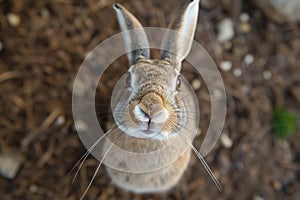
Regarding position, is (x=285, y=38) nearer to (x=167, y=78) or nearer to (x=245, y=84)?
(x=245, y=84)

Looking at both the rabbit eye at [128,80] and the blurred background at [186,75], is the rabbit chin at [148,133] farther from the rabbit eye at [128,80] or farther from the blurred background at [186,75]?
the blurred background at [186,75]

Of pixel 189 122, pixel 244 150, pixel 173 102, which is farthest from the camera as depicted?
pixel 244 150

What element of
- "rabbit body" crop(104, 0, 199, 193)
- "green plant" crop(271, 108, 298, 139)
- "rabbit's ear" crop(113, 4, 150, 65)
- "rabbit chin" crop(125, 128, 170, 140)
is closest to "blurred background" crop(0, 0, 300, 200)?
"green plant" crop(271, 108, 298, 139)

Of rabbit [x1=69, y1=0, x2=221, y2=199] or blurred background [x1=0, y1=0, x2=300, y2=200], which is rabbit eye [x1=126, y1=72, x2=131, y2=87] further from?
blurred background [x1=0, y1=0, x2=300, y2=200]

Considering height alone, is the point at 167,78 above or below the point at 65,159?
above

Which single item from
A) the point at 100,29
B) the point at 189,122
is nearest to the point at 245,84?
the point at 189,122

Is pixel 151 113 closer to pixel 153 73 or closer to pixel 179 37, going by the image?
pixel 153 73

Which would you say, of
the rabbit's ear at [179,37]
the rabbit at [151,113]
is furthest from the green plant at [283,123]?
the rabbit's ear at [179,37]
